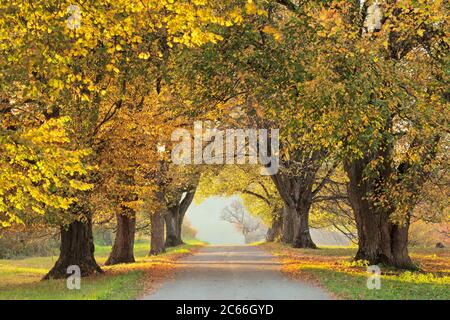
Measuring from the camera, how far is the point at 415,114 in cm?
1773

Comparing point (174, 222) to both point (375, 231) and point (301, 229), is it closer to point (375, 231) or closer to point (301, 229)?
point (301, 229)

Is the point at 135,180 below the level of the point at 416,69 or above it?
below

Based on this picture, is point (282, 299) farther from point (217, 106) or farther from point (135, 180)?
point (135, 180)

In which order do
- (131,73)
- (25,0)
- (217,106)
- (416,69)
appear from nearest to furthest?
(25,0) < (416,69) < (131,73) < (217,106)

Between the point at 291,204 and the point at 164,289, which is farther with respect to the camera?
the point at 291,204

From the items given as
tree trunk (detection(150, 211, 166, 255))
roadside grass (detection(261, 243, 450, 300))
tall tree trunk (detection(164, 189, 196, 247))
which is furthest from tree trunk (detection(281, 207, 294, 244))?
roadside grass (detection(261, 243, 450, 300))

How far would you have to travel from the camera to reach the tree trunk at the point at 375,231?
2462 cm

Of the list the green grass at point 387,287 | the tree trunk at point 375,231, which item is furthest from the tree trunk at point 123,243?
the green grass at point 387,287

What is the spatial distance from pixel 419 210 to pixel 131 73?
23088mm

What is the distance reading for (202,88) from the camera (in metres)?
20.2

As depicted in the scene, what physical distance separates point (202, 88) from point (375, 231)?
9.92 metres

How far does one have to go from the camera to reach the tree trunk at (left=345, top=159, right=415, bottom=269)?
24.6 m
